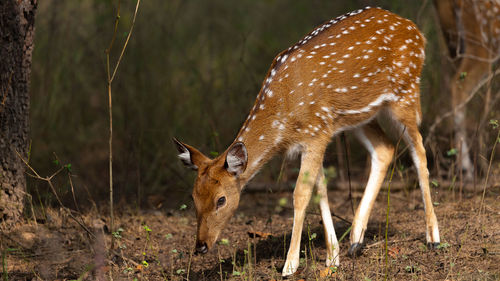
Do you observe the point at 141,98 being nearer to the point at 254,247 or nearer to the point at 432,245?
the point at 254,247

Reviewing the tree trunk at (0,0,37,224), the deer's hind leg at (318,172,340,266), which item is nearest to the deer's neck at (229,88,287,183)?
the deer's hind leg at (318,172,340,266)

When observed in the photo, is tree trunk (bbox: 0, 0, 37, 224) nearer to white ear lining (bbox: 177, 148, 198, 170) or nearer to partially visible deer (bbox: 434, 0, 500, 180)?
white ear lining (bbox: 177, 148, 198, 170)

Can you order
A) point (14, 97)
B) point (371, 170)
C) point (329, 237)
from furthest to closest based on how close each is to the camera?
point (371, 170), point (14, 97), point (329, 237)

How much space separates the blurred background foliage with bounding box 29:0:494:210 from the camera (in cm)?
761

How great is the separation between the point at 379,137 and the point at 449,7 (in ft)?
8.12

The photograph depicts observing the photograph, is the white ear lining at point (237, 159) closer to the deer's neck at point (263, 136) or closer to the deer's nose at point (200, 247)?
the deer's neck at point (263, 136)

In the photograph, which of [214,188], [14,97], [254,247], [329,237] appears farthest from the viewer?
[14,97]

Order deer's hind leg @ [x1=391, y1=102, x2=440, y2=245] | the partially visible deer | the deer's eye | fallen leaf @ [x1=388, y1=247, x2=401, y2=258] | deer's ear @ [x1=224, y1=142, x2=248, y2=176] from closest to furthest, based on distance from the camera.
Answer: deer's ear @ [x1=224, y1=142, x2=248, y2=176] < the deer's eye < fallen leaf @ [x1=388, y1=247, x2=401, y2=258] < deer's hind leg @ [x1=391, y1=102, x2=440, y2=245] < the partially visible deer

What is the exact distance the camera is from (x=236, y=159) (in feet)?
16.1

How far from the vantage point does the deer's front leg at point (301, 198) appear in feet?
16.6

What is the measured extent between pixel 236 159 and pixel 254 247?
2.24 feet

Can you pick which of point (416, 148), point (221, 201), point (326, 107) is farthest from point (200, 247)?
point (416, 148)

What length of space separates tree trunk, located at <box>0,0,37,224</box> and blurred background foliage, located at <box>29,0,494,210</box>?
108 centimetres

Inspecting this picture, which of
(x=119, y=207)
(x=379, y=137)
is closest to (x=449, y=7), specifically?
(x=379, y=137)
